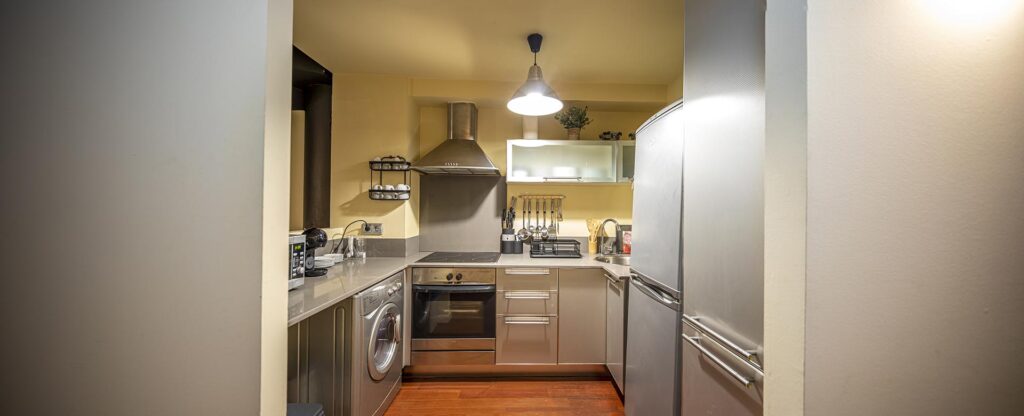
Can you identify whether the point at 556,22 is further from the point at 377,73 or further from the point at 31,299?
the point at 31,299

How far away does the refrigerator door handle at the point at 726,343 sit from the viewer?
2.96 feet

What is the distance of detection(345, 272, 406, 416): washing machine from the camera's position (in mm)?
1739

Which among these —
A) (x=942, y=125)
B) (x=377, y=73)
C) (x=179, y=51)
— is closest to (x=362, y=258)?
(x=377, y=73)

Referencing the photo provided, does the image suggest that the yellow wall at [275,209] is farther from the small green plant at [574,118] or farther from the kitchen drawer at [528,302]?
the small green plant at [574,118]

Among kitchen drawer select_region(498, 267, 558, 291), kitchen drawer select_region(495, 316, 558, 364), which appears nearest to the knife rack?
kitchen drawer select_region(498, 267, 558, 291)

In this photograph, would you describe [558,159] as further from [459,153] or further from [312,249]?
[312,249]

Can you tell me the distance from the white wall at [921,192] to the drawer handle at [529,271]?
1872 mm

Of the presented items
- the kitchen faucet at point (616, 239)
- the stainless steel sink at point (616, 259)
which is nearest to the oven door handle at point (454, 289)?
the stainless steel sink at point (616, 259)

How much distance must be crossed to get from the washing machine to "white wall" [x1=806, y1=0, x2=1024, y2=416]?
180 cm

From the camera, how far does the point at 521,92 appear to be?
→ 1930mm

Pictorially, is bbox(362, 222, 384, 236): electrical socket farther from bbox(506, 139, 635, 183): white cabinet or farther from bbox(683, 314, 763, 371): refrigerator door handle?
bbox(683, 314, 763, 371): refrigerator door handle

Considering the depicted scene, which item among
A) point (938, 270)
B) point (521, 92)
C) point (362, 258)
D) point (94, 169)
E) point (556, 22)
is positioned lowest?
point (362, 258)

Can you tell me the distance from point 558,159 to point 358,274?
6.17 ft

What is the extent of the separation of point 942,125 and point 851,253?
308mm
